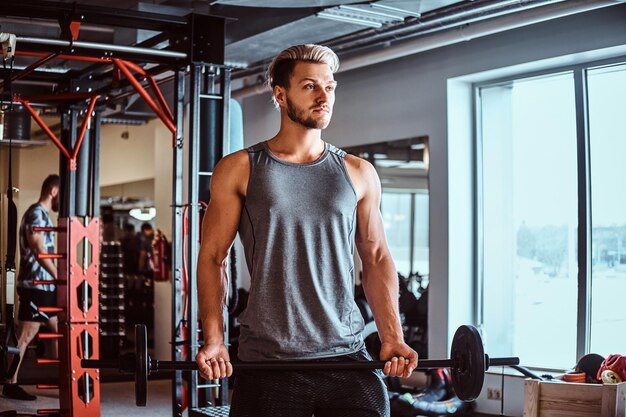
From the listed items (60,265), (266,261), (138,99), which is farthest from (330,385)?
(138,99)

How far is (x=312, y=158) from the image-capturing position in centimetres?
230

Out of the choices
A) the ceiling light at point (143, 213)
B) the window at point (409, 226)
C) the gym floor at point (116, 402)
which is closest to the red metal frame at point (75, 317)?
the gym floor at point (116, 402)

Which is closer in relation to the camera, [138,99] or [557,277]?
[557,277]

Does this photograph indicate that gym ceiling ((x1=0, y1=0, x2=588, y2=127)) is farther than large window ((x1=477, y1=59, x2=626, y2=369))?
No

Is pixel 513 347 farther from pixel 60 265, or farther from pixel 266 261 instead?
pixel 266 261

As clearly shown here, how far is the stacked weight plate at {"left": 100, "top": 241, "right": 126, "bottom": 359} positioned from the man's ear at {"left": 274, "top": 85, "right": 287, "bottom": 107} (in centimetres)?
743

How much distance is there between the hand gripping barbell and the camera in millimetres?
2125

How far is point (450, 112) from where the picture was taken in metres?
6.72

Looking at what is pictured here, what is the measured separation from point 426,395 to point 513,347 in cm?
81

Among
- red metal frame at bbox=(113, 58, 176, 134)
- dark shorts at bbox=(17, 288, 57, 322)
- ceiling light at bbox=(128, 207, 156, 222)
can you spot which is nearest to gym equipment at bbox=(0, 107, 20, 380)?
red metal frame at bbox=(113, 58, 176, 134)

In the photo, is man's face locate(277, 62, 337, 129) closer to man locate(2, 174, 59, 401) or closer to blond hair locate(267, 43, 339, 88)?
blond hair locate(267, 43, 339, 88)

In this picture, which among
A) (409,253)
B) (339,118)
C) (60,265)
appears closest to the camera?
(60,265)

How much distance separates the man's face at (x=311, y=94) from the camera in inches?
89.0

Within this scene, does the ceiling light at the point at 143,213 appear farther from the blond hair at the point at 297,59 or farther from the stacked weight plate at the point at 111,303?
the blond hair at the point at 297,59
